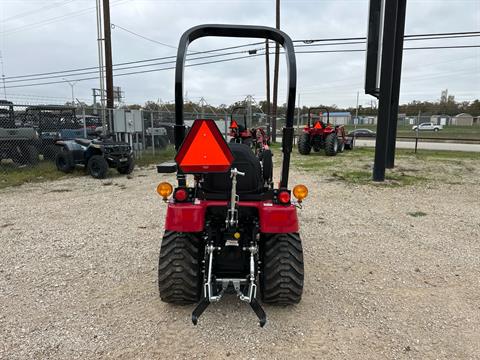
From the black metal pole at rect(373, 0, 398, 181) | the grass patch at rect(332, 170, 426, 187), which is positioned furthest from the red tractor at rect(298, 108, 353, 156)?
the black metal pole at rect(373, 0, 398, 181)

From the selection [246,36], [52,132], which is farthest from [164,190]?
[52,132]

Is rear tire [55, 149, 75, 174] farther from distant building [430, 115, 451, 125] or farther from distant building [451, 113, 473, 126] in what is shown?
distant building [451, 113, 473, 126]

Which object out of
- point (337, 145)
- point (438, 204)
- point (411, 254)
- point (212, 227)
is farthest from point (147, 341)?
point (337, 145)

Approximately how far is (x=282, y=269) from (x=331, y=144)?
12189mm

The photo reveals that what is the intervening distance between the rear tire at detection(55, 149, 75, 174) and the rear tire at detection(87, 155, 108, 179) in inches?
25.7

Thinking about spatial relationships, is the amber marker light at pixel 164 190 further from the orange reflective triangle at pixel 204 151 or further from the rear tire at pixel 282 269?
the rear tire at pixel 282 269

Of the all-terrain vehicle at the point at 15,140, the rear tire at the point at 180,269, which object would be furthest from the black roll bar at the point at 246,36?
the all-terrain vehicle at the point at 15,140

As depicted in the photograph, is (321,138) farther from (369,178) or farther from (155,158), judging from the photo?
(155,158)

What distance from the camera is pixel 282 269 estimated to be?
2.85 m

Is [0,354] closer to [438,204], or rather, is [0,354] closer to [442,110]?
[438,204]

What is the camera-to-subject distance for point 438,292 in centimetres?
343

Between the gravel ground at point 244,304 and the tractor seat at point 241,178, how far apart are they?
0.99 m

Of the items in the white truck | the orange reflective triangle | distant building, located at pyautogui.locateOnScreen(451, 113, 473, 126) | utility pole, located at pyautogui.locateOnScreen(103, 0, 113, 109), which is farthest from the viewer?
the white truck

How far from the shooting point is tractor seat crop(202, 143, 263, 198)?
3.07 meters
